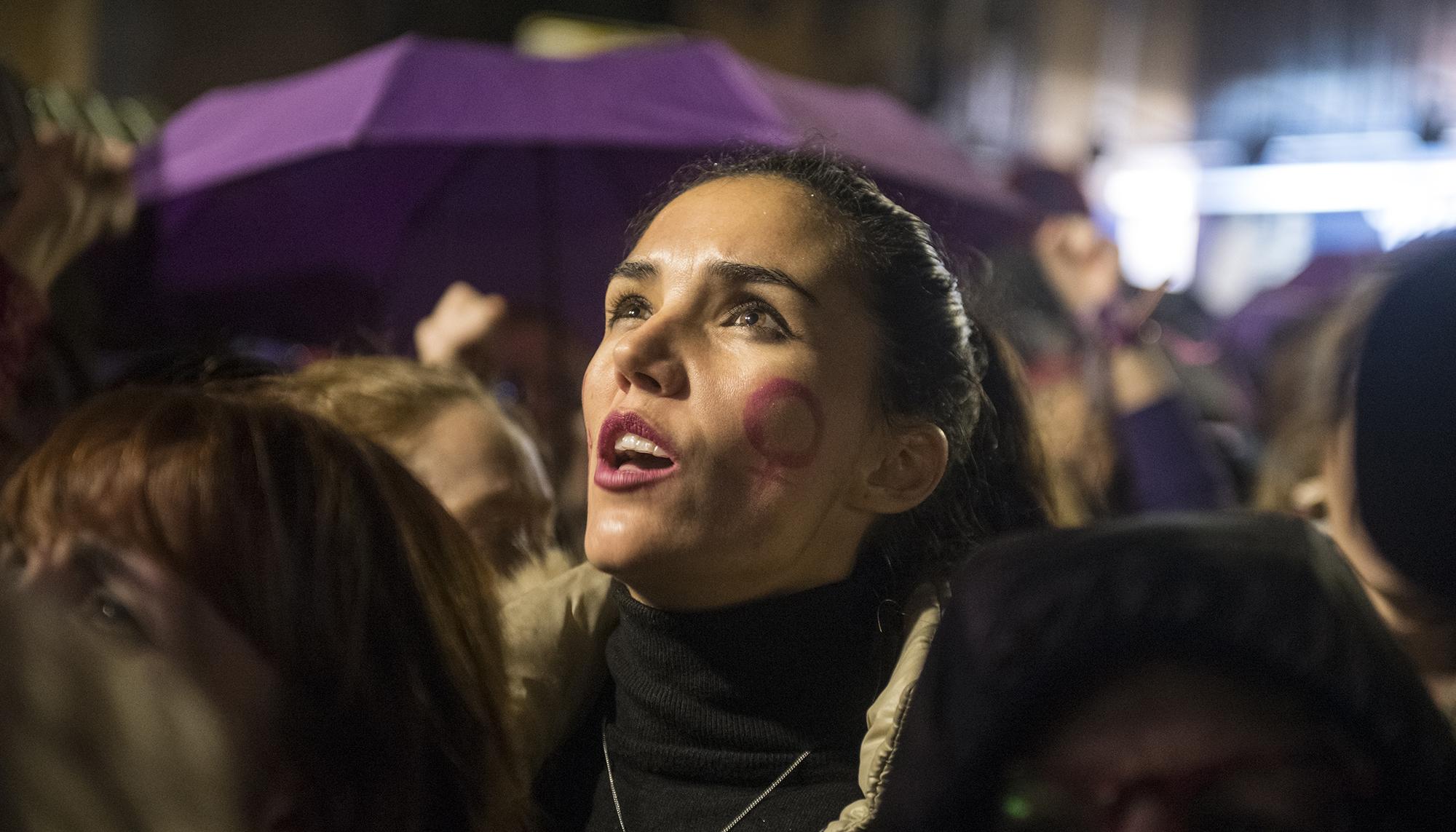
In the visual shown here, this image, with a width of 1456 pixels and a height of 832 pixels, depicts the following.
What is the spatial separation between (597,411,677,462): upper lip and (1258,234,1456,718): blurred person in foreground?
2.13ft

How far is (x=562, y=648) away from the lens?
157cm

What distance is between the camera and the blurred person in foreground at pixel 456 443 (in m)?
1.89

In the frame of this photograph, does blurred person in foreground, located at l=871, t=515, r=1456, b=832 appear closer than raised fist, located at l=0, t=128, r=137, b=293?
Yes

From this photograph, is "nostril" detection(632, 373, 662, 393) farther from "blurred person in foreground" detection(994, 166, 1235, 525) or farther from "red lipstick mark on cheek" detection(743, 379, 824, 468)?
"blurred person in foreground" detection(994, 166, 1235, 525)

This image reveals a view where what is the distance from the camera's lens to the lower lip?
1309 mm

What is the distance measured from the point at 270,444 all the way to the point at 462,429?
2.64 feet

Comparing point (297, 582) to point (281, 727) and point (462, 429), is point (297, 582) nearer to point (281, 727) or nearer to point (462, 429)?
point (281, 727)

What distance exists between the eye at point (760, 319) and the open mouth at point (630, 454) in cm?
15

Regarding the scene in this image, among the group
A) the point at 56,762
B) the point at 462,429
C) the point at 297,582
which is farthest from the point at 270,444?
the point at 462,429

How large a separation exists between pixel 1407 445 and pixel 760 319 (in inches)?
24.9

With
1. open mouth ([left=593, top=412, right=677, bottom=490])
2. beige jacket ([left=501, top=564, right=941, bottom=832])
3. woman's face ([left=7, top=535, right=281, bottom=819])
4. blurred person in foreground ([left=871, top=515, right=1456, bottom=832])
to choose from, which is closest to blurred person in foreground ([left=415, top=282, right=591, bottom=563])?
beige jacket ([left=501, top=564, right=941, bottom=832])

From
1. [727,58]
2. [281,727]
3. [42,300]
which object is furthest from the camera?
[727,58]

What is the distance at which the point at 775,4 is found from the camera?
1060 cm

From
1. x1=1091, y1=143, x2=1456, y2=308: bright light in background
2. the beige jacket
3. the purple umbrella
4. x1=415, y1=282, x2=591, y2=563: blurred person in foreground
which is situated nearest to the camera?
the beige jacket
